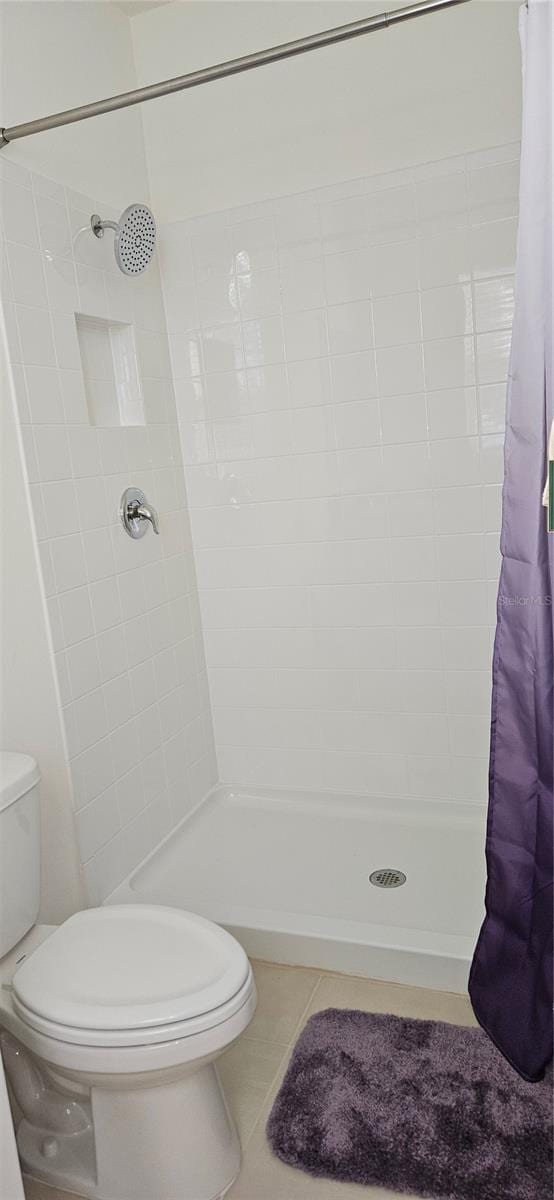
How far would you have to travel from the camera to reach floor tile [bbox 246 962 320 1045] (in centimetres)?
183

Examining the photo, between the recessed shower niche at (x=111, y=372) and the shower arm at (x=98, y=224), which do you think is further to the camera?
the recessed shower niche at (x=111, y=372)

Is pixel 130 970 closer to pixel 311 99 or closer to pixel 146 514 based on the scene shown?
pixel 146 514

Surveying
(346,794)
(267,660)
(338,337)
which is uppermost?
(338,337)

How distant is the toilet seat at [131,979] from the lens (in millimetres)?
1344

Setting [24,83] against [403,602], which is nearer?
[24,83]

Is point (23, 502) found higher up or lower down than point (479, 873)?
higher up

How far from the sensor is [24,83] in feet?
6.19

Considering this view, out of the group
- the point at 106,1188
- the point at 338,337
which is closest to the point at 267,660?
the point at 338,337

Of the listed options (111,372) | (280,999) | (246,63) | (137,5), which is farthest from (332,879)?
(137,5)

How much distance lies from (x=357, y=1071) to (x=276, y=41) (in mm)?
2535

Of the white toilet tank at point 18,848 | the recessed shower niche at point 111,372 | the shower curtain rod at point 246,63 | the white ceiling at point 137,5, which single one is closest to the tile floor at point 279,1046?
the white toilet tank at point 18,848

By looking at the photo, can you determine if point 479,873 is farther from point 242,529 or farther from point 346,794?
point 242,529

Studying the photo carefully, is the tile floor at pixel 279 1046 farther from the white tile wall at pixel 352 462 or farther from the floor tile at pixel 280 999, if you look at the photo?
the white tile wall at pixel 352 462

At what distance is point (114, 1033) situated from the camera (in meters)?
1.33
